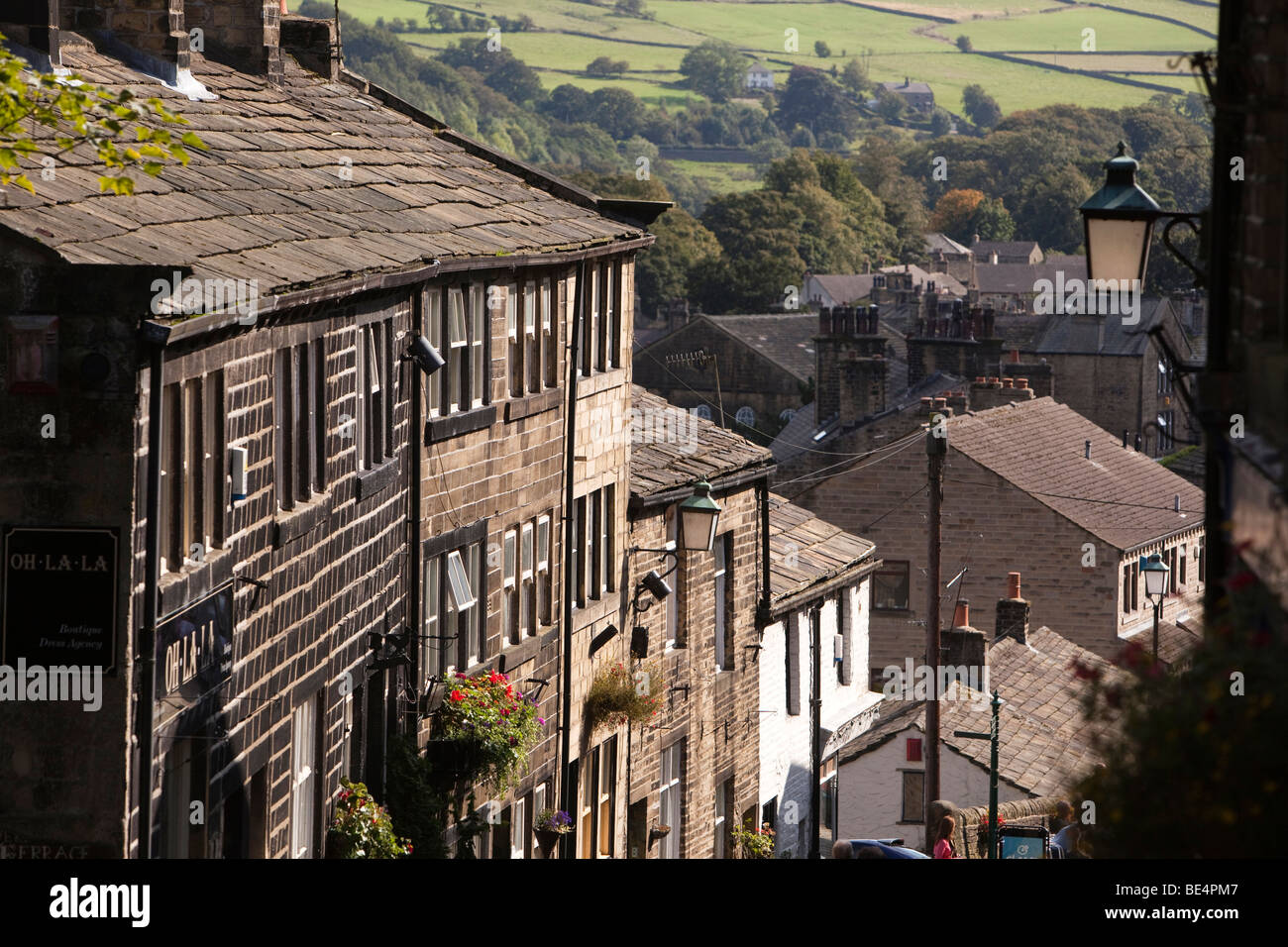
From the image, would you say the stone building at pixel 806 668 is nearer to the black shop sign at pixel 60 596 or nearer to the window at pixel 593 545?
the window at pixel 593 545

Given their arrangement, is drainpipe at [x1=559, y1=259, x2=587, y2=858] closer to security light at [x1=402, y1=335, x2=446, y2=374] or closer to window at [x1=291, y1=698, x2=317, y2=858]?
security light at [x1=402, y1=335, x2=446, y2=374]

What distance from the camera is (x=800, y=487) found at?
45.1 m

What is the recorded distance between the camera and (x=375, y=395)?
17.0 m

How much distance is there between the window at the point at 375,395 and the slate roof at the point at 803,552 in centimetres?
1297

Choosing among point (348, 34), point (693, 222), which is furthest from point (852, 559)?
point (348, 34)

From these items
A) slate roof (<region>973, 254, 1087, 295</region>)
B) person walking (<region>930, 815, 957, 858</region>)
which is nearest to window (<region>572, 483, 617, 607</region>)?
person walking (<region>930, 815, 957, 858</region>)

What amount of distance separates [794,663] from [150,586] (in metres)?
20.1

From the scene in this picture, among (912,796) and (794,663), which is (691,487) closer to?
(794,663)

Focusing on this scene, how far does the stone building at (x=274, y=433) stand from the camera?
11.6 m

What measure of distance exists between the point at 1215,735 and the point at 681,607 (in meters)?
19.7

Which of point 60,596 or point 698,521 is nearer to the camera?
point 60,596

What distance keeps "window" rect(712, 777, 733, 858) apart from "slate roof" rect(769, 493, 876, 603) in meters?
2.81

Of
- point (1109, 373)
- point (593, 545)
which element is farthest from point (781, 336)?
point (593, 545)
